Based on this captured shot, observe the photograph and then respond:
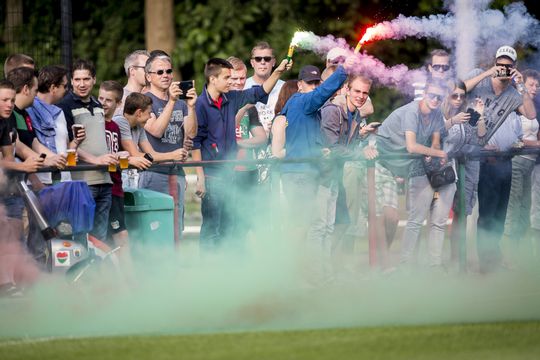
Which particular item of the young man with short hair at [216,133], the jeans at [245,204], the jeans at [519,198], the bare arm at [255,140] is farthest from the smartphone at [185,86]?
the jeans at [519,198]

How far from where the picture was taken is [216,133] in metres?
12.1

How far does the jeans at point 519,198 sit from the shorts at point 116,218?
12.8 feet

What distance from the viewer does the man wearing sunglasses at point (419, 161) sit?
12.1 metres

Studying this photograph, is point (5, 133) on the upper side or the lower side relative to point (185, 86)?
lower

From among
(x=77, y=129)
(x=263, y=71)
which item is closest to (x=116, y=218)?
(x=77, y=129)

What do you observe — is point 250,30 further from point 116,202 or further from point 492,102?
point 116,202

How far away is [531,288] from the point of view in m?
11.3

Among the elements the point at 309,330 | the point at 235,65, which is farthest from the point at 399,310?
the point at 235,65

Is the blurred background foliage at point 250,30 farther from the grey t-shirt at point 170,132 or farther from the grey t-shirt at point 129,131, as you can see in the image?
the grey t-shirt at point 129,131

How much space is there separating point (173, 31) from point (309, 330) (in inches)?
605

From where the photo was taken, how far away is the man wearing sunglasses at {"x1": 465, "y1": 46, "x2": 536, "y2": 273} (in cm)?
1247

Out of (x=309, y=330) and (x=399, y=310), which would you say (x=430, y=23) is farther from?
(x=309, y=330)

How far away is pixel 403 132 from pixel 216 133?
5.46ft

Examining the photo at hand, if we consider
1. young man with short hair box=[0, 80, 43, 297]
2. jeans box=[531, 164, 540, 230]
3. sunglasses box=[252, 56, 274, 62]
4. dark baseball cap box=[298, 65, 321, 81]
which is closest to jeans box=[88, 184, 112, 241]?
young man with short hair box=[0, 80, 43, 297]
